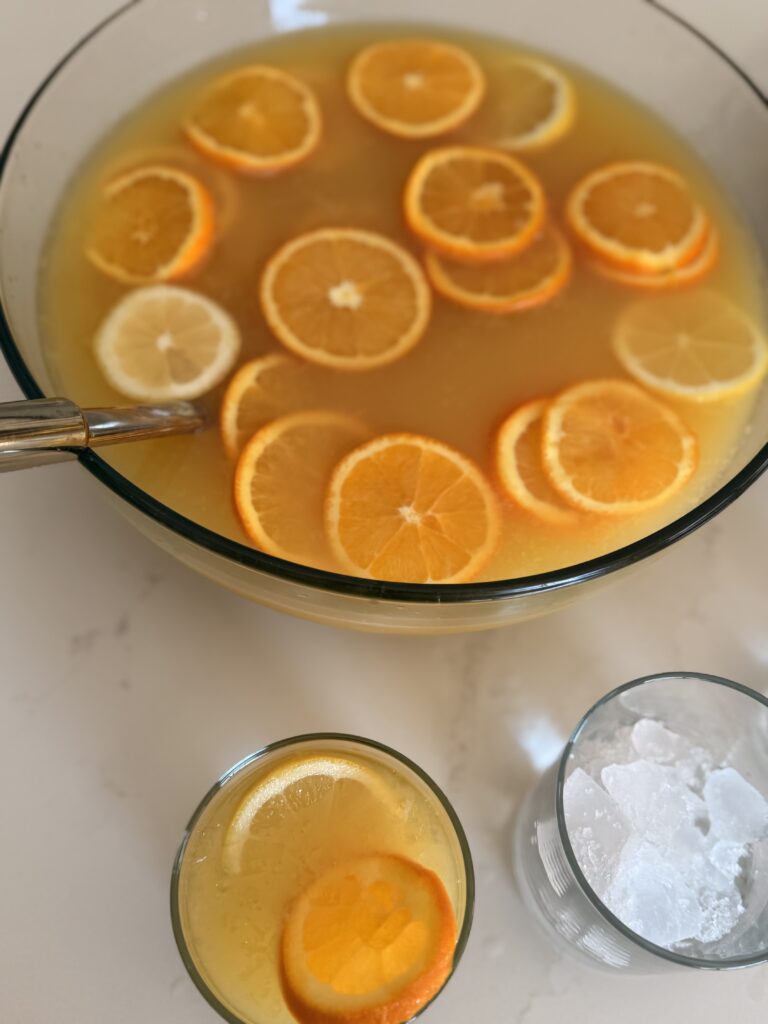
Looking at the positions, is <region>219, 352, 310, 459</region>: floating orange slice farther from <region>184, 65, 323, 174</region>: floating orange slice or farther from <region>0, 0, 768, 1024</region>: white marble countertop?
<region>184, 65, 323, 174</region>: floating orange slice

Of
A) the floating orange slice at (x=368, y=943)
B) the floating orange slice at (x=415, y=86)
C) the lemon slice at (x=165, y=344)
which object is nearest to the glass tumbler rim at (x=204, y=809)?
the floating orange slice at (x=368, y=943)

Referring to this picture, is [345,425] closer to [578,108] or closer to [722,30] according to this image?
[578,108]

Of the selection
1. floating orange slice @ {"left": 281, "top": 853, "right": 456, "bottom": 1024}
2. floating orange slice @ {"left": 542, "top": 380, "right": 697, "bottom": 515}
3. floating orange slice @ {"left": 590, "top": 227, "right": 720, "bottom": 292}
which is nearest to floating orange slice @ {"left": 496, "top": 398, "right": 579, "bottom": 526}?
floating orange slice @ {"left": 542, "top": 380, "right": 697, "bottom": 515}

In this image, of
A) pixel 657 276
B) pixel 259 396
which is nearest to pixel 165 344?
pixel 259 396

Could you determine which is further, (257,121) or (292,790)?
(257,121)

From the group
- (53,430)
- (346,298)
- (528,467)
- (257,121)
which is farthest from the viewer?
(257,121)

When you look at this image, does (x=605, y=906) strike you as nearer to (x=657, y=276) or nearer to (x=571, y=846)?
(x=571, y=846)

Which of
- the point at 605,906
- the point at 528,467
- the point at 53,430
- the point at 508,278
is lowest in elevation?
the point at 605,906
